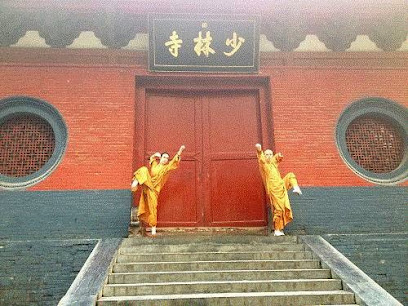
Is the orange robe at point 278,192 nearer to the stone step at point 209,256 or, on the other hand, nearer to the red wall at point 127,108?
the red wall at point 127,108

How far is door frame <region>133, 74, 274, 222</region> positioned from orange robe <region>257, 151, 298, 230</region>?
1014mm

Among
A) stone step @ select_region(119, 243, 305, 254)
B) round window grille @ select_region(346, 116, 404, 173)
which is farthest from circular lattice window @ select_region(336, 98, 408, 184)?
stone step @ select_region(119, 243, 305, 254)

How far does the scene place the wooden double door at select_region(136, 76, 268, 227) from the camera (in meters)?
7.14

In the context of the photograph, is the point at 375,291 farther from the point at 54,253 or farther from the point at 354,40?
the point at 354,40

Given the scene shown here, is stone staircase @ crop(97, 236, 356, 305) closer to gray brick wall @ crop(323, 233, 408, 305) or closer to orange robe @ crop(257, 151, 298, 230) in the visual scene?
orange robe @ crop(257, 151, 298, 230)

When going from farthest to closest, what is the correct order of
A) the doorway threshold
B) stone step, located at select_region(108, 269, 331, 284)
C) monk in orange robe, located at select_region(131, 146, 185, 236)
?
the doorway threshold → monk in orange robe, located at select_region(131, 146, 185, 236) → stone step, located at select_region(108, 269, 331, 284)

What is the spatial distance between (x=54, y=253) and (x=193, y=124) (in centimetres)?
324

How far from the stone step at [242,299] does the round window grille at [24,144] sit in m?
3.76

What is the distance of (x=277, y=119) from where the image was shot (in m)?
7.34

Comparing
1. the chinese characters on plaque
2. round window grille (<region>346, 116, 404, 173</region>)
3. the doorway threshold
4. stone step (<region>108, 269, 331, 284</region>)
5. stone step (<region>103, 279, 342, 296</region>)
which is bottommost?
stone step (<region>103, 279, 342, 296</region>)

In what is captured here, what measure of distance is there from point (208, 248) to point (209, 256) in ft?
0.74

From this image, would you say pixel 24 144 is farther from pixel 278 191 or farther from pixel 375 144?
pixel 375 144

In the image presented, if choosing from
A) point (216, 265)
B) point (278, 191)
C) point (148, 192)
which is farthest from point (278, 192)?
point (148, 192)

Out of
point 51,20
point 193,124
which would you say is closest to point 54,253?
point 193,124
